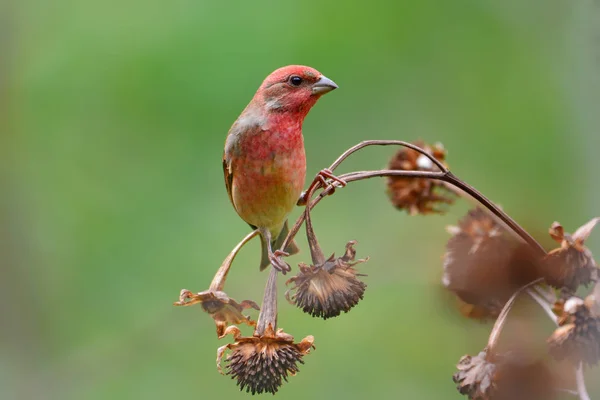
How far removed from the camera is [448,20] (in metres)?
7.41

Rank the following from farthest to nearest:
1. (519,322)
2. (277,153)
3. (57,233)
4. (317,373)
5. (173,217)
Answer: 1. (57,233)
2. (173,217)
3. (317,373)
4. (277,153)
5. (519,322)

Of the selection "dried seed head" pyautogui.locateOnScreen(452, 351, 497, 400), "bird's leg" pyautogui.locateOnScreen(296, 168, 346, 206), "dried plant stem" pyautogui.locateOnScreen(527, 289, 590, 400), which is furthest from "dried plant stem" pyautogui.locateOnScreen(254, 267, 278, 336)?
"dried plant stem" pyautogui.locateOnScreen(527, 289, 590, 400)

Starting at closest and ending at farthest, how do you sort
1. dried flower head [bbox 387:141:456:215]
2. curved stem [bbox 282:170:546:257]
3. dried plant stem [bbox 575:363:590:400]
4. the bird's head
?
dried plant stem [bbox 575:363:590:400]
curved stem [bbox 282:170:546:257]
dried flower head [bbox 387:141:456:215]
the bird's head

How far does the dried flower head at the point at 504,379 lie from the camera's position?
8.54 ft

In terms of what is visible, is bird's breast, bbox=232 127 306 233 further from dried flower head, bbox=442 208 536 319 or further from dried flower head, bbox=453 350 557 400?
dried flower head, bbox=453 350 557 400

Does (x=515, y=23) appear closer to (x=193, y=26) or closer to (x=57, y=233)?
(x=193, y=26)

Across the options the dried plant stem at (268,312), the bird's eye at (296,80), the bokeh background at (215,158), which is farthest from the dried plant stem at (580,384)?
the bokeh background at (215,158)

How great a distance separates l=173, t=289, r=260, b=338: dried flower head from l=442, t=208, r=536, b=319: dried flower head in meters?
0.75

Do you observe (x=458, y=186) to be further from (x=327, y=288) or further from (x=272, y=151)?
(x=272, y=151)

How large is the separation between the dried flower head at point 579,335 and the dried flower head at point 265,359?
77cm

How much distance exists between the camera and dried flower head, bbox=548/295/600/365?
97.0 inches

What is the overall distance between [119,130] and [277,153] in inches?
138

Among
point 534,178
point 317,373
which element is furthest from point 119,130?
point 534,178

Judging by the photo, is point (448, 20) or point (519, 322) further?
point (448, 20)
